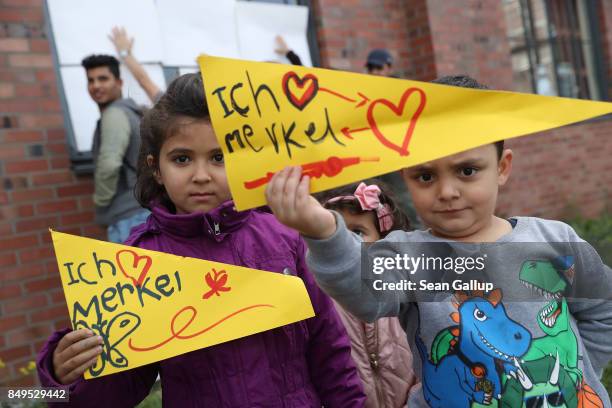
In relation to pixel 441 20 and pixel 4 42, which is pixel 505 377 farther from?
pixel 441 20

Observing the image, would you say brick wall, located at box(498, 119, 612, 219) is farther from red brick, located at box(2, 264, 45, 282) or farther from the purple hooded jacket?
the purple hooded jacket

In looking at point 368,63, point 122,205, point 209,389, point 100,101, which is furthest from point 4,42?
point 209,389

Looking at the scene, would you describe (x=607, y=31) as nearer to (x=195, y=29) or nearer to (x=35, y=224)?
(x=195, y=29)

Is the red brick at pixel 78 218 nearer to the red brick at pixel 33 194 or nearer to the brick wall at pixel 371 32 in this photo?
the red brick at pixel 33 194

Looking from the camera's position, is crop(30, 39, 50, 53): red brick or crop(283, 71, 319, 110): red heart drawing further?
crop(30, 39, 50, 53): red brick

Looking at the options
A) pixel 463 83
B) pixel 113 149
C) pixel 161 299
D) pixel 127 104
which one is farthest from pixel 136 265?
pixel 127 104

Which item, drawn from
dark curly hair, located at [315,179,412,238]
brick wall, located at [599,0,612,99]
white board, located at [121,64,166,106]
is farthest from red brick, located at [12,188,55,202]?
brick wall, located at [599,0,612,99]

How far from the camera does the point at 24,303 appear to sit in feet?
10.6

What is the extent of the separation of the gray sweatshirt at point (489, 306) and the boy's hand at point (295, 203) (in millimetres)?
41

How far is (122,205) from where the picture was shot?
10.5 feet

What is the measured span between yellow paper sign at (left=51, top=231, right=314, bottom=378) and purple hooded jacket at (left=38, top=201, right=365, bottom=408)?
0.38 ft

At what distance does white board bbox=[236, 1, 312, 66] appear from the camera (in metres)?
4.25

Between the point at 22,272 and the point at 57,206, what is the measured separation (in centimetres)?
41

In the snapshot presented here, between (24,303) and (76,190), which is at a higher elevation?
(76,190)
